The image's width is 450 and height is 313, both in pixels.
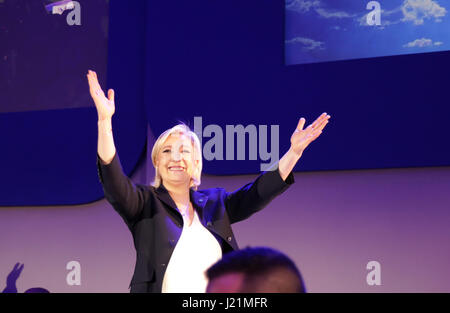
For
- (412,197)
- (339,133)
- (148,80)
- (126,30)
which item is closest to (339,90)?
(339,133)

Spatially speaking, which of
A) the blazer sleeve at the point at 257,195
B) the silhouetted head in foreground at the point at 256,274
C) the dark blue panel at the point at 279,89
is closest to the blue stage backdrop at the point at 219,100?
the dark blue panel at the point at 279,89

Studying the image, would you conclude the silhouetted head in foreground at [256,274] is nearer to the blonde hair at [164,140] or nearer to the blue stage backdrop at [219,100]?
the blonde hair at [164,140]

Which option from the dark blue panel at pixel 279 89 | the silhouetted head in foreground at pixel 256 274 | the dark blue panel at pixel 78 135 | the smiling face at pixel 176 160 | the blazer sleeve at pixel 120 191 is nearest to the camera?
the silhouetted head in foreground at pixel 256 274

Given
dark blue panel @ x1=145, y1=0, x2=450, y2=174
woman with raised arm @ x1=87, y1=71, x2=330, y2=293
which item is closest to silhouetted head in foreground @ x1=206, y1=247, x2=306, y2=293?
woman with raised arm @ x1=87, y1=71, x2=330, y2=293

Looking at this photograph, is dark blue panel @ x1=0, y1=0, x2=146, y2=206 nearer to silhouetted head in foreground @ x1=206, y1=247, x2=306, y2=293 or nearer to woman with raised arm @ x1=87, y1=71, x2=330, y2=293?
woman with raised arm @ x1=87, y1=71, x2=330, y2=293

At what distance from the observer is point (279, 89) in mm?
3467

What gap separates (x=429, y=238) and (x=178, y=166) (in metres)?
1.56

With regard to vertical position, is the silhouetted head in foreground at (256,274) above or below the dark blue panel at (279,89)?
below

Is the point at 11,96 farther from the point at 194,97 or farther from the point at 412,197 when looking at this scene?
the point at 412,197

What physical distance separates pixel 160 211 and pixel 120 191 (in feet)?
0.62

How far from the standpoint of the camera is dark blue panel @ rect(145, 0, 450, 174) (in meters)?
3.18

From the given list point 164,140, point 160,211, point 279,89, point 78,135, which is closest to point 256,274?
point 160,211

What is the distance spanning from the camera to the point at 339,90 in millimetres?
3340

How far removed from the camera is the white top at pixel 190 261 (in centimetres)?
192
